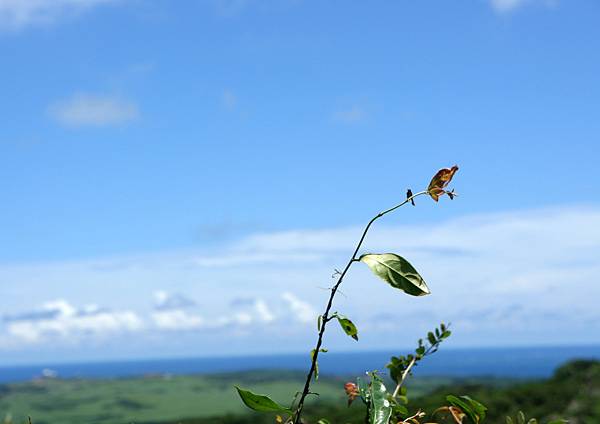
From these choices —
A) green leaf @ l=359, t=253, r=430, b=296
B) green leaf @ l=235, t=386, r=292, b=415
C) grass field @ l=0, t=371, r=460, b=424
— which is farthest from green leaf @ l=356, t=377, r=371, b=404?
grass field @ l=0, t=371, r=460, b=424

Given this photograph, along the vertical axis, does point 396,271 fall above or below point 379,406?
above

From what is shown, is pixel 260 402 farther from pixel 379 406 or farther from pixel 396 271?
pixel 396 271

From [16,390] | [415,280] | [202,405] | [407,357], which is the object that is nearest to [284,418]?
[415,280]

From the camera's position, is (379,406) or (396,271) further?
(379,406)

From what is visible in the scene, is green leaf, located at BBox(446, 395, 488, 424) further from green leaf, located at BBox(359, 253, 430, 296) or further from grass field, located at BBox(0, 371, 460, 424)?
grass field, located at BBox(0, 371, 460, 424)

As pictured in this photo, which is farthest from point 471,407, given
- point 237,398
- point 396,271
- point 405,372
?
point 237,398

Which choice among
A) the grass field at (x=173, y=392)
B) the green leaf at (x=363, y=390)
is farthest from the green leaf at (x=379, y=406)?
the grass field at (x=173, y=392)

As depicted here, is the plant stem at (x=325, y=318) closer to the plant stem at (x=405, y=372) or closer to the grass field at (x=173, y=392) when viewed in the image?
the plant stem at (x=405, y=372)
